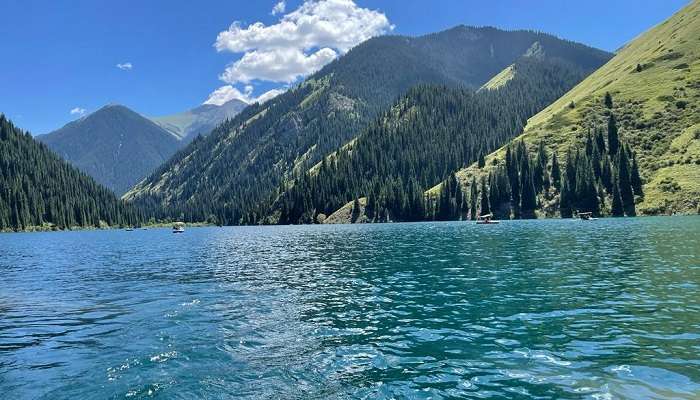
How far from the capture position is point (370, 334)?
26.7 metres

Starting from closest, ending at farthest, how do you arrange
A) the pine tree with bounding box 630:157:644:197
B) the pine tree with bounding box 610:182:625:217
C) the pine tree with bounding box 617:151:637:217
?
the pine tree with bounding box 617:151:637:217 → the pine tree with bounding box 610:182:625:217 → the pine tree with bounding box 630:157:644:197

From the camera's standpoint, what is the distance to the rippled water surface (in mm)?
18812

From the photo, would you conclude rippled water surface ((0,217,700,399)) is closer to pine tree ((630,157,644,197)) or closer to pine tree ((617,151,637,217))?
pine tree ((617,151,637,217))

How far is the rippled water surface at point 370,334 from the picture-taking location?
18.8m

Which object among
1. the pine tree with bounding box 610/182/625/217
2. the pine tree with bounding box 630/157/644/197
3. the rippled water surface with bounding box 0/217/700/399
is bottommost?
the rippled water surface with bounding box 0/217/700/399

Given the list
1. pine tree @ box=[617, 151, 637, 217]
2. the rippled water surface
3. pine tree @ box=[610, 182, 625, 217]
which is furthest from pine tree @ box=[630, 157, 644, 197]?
the rippled water surface

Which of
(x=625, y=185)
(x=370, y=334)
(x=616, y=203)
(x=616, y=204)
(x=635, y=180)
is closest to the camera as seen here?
(x=370, y=334)

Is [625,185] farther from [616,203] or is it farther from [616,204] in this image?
[616,204]

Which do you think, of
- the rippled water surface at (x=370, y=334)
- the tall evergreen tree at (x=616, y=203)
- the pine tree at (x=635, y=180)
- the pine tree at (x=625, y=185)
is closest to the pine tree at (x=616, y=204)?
the tall evergreen tree at (x=616, y=203)

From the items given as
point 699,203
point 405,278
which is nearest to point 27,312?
point 405,278

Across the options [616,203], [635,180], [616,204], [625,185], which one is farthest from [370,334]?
[635,180]

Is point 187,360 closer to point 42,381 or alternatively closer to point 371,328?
point 42,381

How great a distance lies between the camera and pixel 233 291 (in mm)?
Result: 44406

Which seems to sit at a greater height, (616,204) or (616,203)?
(616,203)
